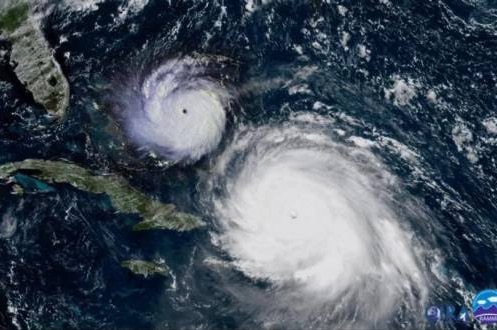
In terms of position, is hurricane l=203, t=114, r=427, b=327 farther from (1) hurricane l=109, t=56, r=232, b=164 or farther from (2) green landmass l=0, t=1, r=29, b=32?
(2) green landmass l=0, t=1, r=29, b=32

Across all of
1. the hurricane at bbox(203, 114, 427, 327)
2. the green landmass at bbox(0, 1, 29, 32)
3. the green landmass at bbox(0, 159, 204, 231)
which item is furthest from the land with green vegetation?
the hurricane at bbox(203, 114, 427, 327)

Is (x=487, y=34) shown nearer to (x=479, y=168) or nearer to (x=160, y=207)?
(x=479, y=168)

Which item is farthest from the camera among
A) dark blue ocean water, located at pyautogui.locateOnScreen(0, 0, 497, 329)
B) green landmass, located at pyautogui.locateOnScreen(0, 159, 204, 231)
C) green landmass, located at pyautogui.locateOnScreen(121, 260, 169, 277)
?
green landmass, located at pyautogui.locateOnScreen(0, 159, 204, 231)

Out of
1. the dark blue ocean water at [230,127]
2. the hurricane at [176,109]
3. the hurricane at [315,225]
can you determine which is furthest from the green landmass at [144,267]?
the hurricane at [176,109]

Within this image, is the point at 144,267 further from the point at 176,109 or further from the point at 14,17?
the point at 14,17

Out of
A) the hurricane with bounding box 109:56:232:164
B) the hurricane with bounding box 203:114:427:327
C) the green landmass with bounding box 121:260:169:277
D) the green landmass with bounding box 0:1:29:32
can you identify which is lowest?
the green landmass with bounding box 121:260:169:277

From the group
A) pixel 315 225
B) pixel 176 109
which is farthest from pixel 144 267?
pixel 315 225
